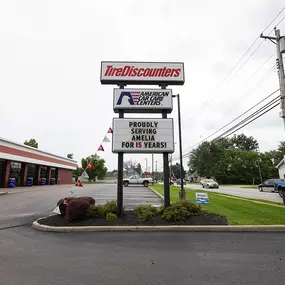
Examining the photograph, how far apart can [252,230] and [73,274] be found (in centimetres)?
532

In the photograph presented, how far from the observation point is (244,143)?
288 feet

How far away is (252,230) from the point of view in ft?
20.4

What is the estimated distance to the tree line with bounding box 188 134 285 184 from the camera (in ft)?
197

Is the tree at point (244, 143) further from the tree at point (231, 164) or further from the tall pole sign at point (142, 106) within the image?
the tall pole sign at point (142, 106)

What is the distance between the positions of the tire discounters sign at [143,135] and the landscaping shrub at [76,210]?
2.30 metres

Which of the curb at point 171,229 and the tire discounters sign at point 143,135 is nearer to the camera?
the curb at point 171,229

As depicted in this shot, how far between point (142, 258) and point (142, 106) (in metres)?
5.69

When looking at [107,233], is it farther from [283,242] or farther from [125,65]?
[125,65]

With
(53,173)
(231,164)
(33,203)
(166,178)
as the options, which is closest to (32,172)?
(53,173)

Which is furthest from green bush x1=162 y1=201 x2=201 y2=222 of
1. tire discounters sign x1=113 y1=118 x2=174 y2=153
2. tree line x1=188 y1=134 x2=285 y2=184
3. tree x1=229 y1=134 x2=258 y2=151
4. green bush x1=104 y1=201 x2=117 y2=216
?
tree x1=229 y1=134 x2=258 y2=151

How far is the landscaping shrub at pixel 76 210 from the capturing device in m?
6.89

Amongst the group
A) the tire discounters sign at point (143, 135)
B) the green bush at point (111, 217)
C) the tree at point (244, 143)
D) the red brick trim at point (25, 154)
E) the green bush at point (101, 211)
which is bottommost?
the green bush at point (111, 217)

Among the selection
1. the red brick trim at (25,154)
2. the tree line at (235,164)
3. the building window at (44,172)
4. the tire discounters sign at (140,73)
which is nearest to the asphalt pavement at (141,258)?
the tire discounters sign at (140,73)

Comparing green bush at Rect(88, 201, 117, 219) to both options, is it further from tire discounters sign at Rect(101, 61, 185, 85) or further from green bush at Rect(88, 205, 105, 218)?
tire discounters sign at Rect(101, 61, 185, 85)
